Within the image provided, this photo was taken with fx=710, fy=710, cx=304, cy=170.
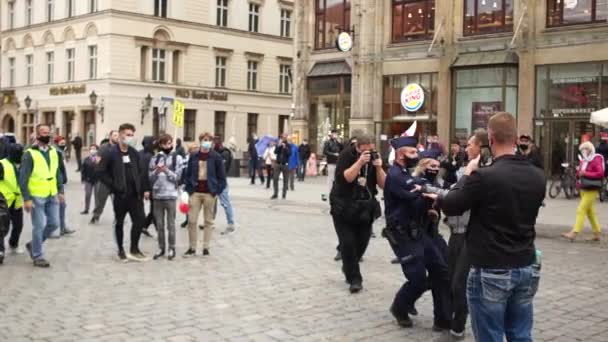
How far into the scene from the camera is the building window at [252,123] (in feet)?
173

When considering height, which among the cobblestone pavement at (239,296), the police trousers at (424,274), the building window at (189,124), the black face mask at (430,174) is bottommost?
the cobblestone pavement at (239,296)

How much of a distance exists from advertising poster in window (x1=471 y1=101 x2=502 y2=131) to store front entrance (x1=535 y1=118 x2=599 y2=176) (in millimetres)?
1942

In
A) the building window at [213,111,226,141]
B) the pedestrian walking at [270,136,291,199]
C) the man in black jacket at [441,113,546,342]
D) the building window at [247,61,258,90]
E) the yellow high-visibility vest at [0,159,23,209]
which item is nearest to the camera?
the man in black jacket at [441,113,546,342]

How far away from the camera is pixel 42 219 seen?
980 cm

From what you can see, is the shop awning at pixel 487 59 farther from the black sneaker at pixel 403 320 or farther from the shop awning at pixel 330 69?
the black sneaker at pixel 403 320

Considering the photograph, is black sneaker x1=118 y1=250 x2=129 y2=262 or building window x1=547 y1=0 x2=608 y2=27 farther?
building window x1=547 y1=0 x2=608 y2=27

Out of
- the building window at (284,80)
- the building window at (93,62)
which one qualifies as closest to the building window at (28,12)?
the building window at (93,62)

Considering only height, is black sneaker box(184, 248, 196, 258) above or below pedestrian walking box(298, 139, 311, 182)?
below

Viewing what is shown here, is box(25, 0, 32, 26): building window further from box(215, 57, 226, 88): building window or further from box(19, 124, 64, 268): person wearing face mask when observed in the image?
box(19, 124, 64, 268): person wearing face mask

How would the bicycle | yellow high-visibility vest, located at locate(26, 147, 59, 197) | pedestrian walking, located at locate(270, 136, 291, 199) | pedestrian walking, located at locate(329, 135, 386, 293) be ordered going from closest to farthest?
pedestrian walking, located at locate(329, 135, 386, 293), yellow high-visibility vest, located at locate(26, 147, 59, 197), pedestrian walking, located at locate(270, 136, 291, 199), the bicycle

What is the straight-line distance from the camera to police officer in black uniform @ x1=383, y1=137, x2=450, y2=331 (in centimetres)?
646

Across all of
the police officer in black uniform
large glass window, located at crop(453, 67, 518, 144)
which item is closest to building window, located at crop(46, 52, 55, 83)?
large glass window, located at crop(453, 67, 518, 144)

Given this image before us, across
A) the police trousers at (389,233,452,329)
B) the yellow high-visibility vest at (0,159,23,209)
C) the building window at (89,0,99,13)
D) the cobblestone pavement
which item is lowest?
the cobblestone pavement

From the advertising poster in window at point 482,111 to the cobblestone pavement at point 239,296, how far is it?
15.8 m
